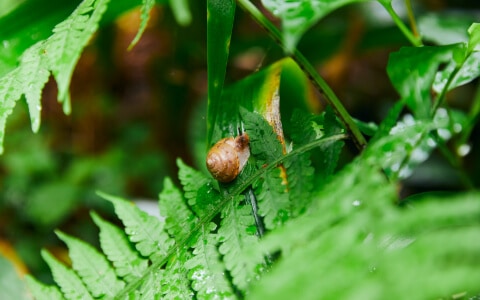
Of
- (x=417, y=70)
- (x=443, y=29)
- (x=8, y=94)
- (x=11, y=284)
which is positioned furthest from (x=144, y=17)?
(x=443, y=29)

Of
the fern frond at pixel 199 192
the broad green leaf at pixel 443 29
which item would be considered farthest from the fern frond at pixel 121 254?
the broad green leaf at pixel 443 29

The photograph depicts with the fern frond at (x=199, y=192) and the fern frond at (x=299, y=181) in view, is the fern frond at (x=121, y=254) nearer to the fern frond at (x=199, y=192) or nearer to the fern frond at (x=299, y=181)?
the fern frond at (x=199, y=192)

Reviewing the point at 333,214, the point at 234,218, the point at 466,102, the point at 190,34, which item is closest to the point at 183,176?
the point at 234,218

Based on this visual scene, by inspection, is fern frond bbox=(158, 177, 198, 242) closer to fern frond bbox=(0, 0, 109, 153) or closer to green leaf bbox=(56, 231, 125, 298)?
green leaf bbox=(56, 231, 125, 298)

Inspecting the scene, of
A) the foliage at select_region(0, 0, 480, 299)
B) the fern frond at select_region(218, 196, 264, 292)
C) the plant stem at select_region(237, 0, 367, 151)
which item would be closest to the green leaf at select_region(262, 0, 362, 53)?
the foliage at select_region(0, 0, 480, 299)

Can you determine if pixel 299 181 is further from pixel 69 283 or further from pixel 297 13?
pixel 69 283

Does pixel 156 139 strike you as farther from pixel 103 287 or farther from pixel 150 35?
pixel 103 287
